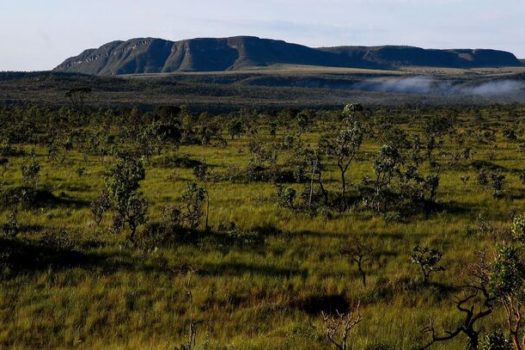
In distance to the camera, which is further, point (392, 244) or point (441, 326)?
point (392, 244)

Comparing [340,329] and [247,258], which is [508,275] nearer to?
[340,329]

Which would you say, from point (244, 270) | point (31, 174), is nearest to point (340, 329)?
point (244, 270)

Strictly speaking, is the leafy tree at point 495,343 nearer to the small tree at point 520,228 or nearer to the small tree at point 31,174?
the small tree at point 520,228

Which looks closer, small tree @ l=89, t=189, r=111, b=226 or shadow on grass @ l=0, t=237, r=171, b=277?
shadow on grass @ l=0, t=237, r=171, b=277

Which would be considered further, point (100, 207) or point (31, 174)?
point (31, 174)

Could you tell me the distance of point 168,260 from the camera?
45.7 ft

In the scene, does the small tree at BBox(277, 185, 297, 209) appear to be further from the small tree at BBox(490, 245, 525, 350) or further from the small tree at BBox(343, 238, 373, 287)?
the small tree at BBox(490, 245, 525, 350)

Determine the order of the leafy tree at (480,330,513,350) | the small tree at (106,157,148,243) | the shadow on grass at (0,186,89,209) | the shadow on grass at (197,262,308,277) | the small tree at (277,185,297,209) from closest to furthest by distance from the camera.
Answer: the leafy tree at (480,330,513,350)
the shadow on grass at (197,262,308,277)
the small tree at (106,157,148,243)
the small tree at (277,185,297,209)
the shadow on grass at (0,186,89,209)

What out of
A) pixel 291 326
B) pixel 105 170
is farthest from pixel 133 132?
pixel 291 326

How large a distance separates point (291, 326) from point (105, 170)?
2279 cm

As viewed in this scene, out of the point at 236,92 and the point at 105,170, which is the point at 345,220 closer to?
the point at 105,170

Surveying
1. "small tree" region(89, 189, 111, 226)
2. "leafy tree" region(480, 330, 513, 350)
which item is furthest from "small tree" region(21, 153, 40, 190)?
"leafy tree" region(480, 330, 513, 350)

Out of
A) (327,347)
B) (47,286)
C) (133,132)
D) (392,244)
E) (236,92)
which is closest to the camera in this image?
(327,347)

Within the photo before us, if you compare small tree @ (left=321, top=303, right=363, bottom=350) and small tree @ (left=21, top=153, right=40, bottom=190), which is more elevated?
small tree @ (left=321, top=303, right=363, bottom=350)
